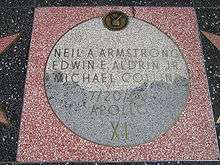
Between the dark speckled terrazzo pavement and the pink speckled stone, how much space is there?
0.08ft

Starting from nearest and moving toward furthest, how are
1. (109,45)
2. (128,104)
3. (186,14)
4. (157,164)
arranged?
1. (157,164)
2. (128,104)
3. (109,45)
4. (186,14)

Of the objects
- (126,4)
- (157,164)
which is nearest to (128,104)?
(157,164)

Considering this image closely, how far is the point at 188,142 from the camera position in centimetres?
148

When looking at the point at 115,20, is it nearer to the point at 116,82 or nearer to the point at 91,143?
the point at 116,82

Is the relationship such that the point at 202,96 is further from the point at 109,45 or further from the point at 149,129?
the point at 109,45

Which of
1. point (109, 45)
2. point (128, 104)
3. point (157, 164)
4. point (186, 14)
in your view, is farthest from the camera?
→ point (186, 14)

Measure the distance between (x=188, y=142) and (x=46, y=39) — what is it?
2.32 ft

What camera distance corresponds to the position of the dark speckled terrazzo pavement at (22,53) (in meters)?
1.49

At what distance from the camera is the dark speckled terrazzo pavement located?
1.49 metres

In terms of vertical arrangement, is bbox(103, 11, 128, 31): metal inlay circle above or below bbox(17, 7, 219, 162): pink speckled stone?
above

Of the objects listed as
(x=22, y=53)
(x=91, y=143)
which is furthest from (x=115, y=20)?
(x=91, y=143)

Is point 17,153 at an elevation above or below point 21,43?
below

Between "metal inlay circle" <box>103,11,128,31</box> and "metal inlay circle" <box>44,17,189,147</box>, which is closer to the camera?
"metal inlay circle" <box>44,17,189,147</box>

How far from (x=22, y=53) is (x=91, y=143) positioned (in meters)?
0.49
